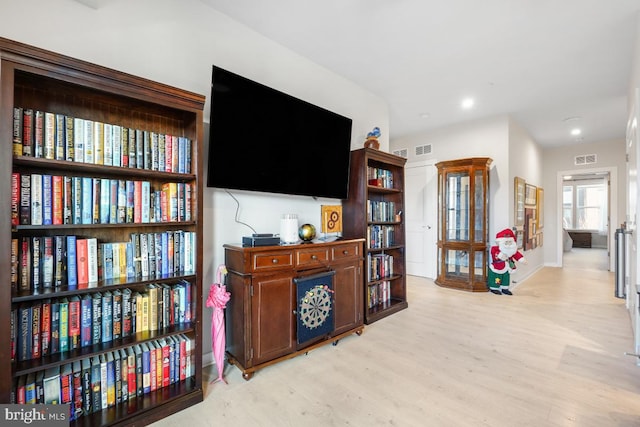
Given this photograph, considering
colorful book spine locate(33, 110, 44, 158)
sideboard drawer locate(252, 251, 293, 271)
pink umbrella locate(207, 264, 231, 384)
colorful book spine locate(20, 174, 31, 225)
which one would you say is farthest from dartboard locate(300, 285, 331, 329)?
colorful book spine locate(33, 110, 44, 158)

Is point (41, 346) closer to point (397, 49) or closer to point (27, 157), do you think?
point (27, 157)

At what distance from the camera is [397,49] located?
113 inches

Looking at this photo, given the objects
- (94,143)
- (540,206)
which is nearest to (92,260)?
(94,143)

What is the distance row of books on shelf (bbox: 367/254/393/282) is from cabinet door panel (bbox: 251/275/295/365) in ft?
4.04

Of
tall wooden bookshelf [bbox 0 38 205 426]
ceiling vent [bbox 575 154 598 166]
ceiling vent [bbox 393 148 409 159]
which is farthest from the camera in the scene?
ceiling vent [bbox 575 154 598 166]

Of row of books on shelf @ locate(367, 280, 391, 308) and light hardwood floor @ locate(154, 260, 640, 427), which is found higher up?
row of books on shelf @ locate(367, 280, 391, 308)

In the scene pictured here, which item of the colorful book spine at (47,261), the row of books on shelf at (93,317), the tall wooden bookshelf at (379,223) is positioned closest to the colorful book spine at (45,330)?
the row of books on shelf at (93,317)

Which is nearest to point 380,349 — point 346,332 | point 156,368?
point 346,332

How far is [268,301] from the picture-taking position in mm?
2117

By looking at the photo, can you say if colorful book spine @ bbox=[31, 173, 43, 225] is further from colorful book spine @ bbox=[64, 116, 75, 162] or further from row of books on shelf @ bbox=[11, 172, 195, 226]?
colorful book spine @ bbox=[64, 116, 75, 162]

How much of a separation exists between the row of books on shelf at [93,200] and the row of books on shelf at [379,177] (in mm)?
2058

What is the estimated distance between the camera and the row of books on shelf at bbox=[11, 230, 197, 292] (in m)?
1.42

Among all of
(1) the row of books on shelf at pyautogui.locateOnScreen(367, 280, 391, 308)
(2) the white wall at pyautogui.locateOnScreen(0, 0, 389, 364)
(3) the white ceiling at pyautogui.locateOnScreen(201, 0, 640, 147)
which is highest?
(3) the white ceiling at pyautogui.locateOnScreen(201, 0, 640, 147)

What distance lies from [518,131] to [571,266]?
3770 millimetres
